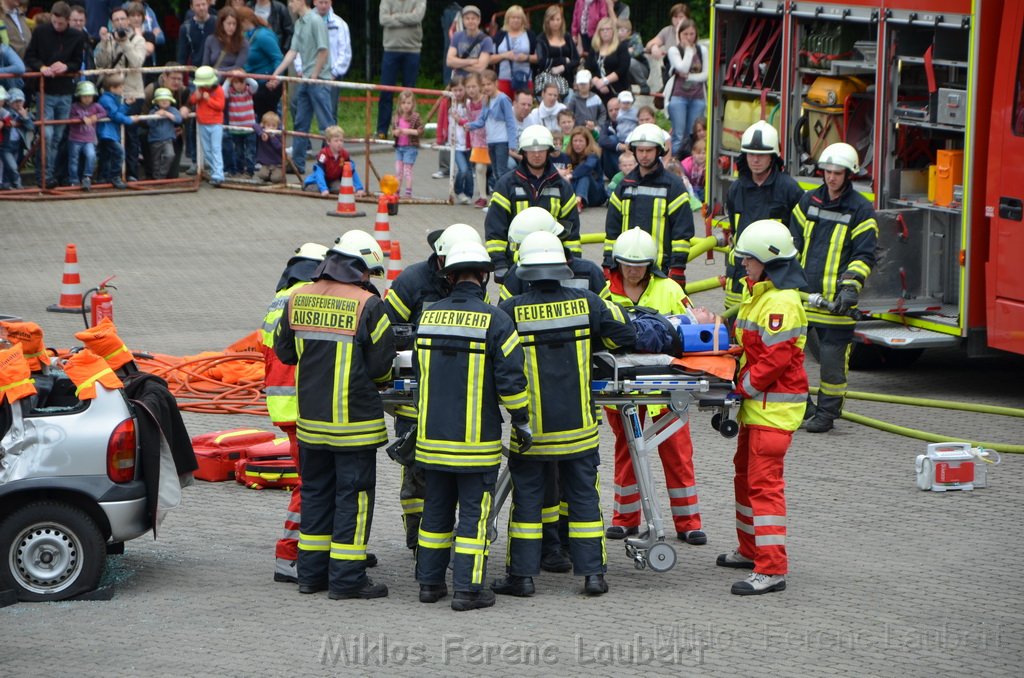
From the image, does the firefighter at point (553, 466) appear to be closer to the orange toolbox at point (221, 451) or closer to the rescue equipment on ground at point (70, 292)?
the orange toolbox at point (221, 451)

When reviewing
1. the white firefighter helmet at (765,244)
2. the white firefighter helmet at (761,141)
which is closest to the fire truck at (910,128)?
the white firefighter helmet at (761,141)

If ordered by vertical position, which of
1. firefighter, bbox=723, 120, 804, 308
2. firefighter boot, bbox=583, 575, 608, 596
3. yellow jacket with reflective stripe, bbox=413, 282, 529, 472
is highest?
firefighter, bbox=723, 120, 804, 308

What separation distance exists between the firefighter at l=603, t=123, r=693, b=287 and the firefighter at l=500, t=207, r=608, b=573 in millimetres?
2531

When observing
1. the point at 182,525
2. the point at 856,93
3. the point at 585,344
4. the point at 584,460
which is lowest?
the point at 182,525

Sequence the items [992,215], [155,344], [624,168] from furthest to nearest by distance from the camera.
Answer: [624,168], [155,344], [992,215]

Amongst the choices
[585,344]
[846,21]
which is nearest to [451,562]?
[585,344]

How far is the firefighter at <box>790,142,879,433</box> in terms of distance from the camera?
10523mm

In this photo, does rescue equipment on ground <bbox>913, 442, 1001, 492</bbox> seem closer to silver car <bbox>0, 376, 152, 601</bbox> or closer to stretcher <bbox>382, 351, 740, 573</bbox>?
stretcher <bbox>382, 351, 740, 573</bbox>

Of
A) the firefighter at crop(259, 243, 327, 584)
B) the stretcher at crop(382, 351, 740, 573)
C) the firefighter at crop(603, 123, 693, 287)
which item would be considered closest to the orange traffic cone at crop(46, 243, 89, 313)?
the firefighter at crop(603, 123, 693, 287)

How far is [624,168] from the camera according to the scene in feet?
56.7

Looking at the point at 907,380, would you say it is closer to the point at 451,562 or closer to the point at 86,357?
the point at 451,562

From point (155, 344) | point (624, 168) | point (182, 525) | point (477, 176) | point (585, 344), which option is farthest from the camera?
point (477, 176)

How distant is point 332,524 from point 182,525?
1.45 metres

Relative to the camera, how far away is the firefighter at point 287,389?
25.2ft
